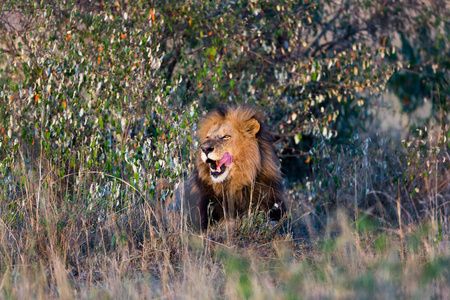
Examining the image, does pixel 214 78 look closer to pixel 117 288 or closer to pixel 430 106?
pixel 117 288

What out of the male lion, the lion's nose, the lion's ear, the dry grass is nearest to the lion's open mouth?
the male lion

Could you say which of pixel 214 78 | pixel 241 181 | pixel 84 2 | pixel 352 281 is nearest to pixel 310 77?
pixel 214 78

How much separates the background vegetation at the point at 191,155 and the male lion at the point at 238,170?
25cm

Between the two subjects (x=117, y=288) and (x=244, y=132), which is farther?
(x=244, y=132)

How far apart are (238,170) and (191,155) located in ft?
2.65

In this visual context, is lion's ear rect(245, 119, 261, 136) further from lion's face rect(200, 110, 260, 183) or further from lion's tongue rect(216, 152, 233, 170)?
lion's tongue rect(216, 152, 233, 170)

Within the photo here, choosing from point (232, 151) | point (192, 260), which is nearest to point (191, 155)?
point (232, 151)

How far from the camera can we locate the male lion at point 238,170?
5.45 metres

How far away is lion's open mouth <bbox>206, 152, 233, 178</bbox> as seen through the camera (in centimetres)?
541

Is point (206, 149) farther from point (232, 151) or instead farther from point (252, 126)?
point (252, 126)

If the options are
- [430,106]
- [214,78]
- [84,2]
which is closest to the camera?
[214,78]

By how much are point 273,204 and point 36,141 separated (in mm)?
2636

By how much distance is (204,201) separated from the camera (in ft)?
18.3

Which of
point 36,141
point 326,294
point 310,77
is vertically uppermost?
point 310,77
